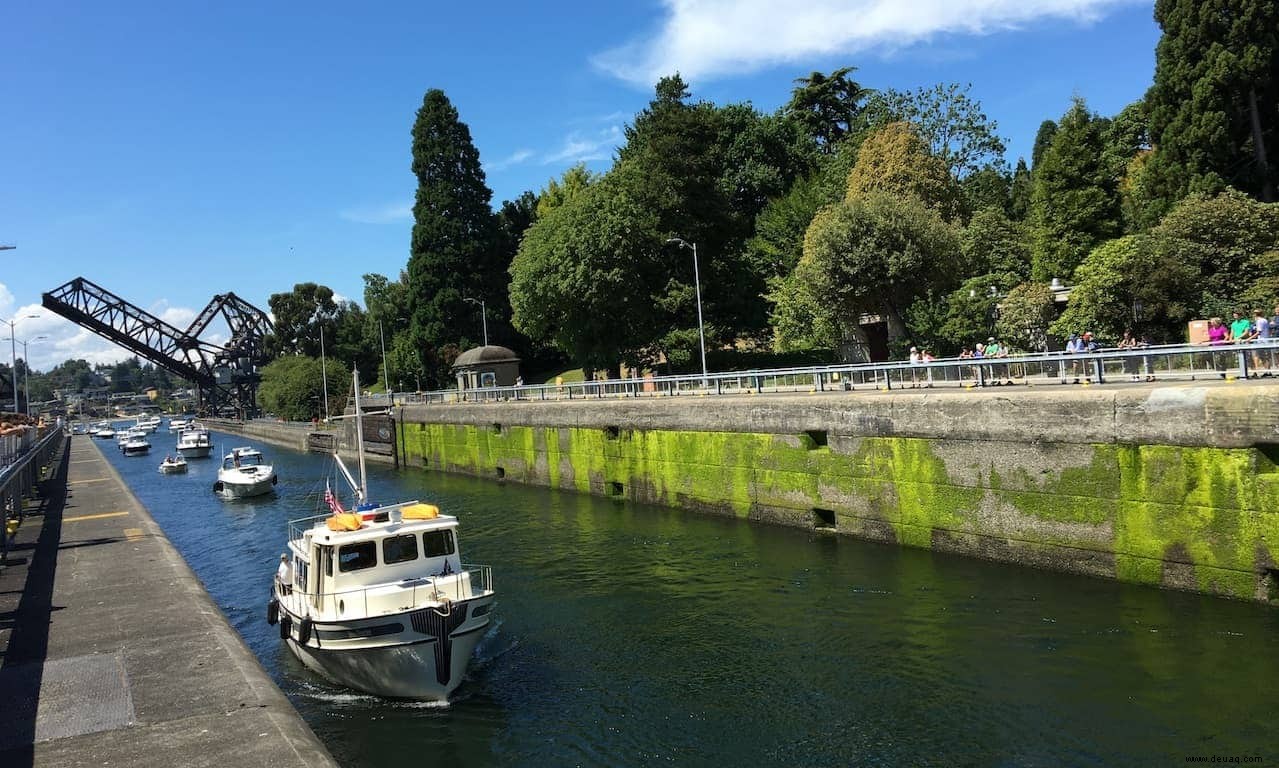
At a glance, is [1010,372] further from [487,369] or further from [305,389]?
[305,389]

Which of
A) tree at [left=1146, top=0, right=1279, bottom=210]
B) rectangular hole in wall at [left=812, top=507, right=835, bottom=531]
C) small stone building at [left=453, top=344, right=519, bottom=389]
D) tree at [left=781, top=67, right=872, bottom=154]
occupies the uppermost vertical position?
tree at [left=781, top=67, right=872, bottom=154]

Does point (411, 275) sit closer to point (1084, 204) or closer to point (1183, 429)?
point (1084, 204)

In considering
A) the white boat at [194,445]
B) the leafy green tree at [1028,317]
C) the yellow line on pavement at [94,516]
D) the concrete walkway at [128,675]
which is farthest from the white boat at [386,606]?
the white boat at [194,445]

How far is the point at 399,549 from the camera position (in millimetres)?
15852

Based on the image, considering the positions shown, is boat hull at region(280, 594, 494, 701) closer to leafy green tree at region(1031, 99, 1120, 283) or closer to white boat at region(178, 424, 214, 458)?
leafy green tree at region(1031, 99, 1120, 283)

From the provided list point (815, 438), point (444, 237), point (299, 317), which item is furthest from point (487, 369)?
point (299, 317)

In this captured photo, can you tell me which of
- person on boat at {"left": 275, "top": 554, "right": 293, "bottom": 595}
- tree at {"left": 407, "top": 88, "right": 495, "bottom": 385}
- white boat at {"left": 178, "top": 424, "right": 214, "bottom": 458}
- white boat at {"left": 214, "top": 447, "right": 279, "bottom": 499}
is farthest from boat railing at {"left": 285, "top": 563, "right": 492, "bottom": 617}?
white boat at {"left": 178, "top": 424, "right": 214, "bottom": 458}

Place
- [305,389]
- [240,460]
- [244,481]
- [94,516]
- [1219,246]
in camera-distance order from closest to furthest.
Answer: [94,516] → [1219,246] → [244,481] → [240,460] → [305,389]

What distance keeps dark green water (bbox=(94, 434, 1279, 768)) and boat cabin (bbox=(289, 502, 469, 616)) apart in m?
1.76

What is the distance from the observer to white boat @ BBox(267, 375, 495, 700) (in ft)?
46.1

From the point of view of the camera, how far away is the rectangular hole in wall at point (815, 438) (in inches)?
989

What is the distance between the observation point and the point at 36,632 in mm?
14305

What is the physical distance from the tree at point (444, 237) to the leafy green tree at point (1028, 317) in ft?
164

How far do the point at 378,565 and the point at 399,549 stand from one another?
481mm
